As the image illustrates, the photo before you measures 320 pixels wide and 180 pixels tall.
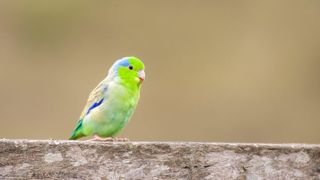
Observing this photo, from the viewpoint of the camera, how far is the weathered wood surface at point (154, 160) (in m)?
2.52

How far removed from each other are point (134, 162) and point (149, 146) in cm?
7

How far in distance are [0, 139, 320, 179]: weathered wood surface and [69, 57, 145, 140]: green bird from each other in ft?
4.24

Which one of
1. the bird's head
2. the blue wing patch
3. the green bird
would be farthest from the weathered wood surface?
the bird's head

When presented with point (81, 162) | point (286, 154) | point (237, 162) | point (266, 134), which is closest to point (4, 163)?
point (81, 162)

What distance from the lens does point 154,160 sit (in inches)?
102

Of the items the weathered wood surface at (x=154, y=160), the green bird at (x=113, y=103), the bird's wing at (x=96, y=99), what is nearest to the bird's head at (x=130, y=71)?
the green bird at (x=113, y=103)

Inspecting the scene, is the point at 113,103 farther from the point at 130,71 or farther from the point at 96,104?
the point at 130,71

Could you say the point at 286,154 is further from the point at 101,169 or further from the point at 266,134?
the point at 266,134

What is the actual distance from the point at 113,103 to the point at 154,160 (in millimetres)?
1397

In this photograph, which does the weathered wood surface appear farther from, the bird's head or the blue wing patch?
the bird's head

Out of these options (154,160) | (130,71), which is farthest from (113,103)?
(154,160)

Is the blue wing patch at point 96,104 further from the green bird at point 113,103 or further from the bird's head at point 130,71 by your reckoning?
the bird's head at point 130,71

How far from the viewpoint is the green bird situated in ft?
12.9

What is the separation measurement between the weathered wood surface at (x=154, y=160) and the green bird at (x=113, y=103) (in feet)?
4.24
